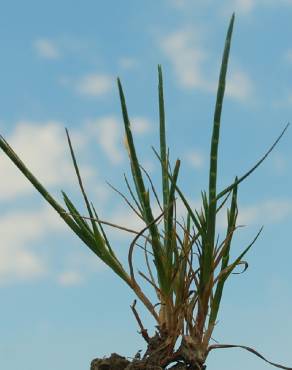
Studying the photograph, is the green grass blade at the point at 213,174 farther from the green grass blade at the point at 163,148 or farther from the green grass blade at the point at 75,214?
the green grass blade at the point at 75,214

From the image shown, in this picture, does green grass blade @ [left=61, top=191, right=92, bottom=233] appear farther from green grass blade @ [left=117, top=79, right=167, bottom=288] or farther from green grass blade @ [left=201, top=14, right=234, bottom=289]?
green grass blade @ [left=201, top=14, right=234, bottom=289]

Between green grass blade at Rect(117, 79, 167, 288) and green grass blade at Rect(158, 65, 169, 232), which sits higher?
green grass blade at Rect(158, 65, 169, 232)

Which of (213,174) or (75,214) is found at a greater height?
(213,174)

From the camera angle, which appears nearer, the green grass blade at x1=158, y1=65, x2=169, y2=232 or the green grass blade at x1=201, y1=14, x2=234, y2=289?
the green grass blade at x1=201, y1=14, x2=234, y2=289

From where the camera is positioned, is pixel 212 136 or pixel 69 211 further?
pixel 69 211

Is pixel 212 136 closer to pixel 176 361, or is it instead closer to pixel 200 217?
pixel 200 217

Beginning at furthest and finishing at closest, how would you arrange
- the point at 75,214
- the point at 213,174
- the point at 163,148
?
the point at 163,148, the point at 75,214, the point at 213,174

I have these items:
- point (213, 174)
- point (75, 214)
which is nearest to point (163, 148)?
point (213, 174)

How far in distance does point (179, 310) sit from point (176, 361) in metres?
0.19

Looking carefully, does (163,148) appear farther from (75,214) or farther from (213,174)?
(75,214)

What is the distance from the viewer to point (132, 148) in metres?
2.88

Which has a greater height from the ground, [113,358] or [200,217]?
[200,217]

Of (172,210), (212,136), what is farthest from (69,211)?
(212,136)

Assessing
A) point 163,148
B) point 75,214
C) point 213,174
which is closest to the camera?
point 213,174
